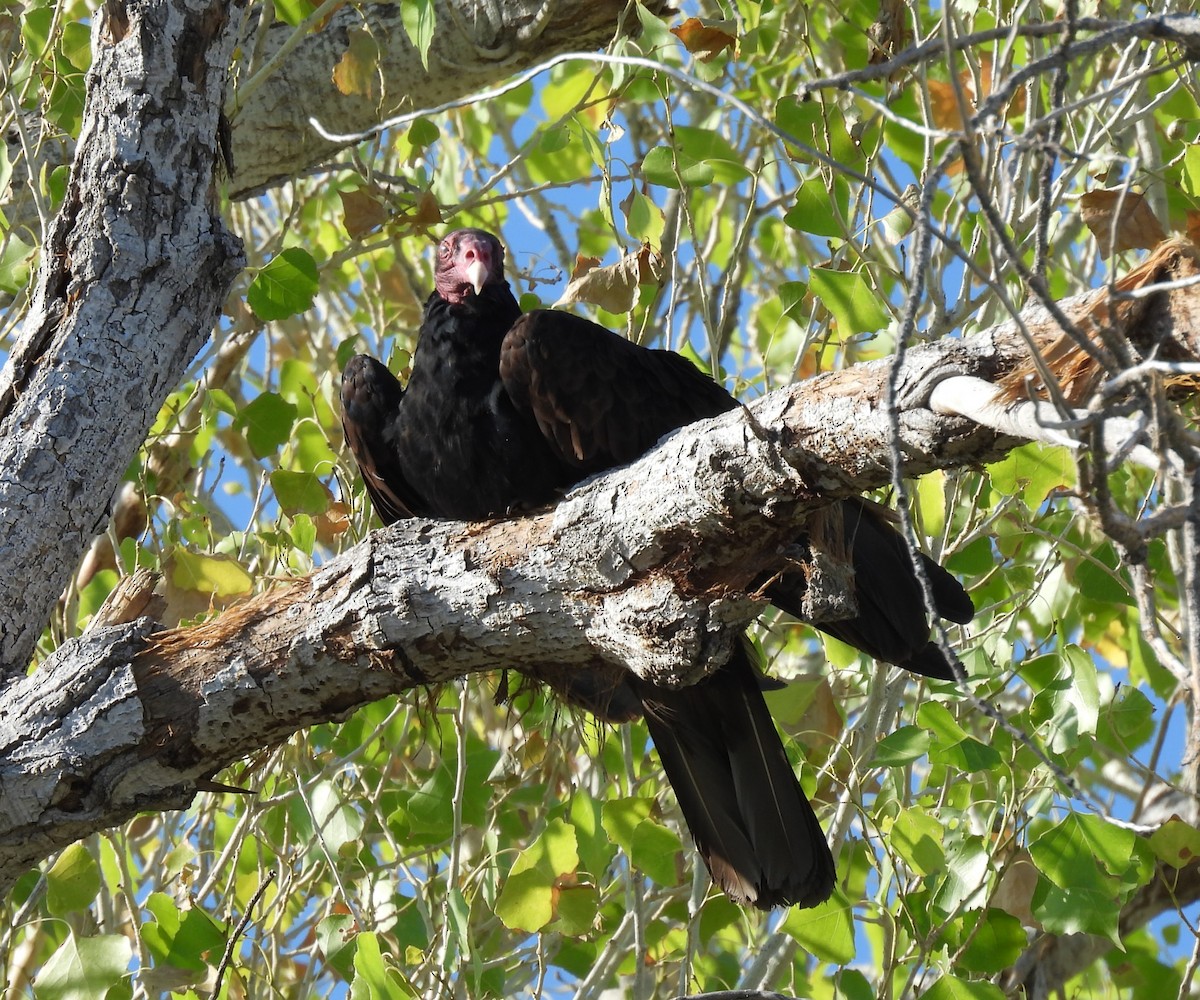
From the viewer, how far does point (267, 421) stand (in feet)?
10.1

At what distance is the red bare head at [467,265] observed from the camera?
315 cm

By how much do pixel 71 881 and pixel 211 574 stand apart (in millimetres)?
637

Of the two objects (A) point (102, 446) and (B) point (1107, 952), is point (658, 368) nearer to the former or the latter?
(A) point (102, 446)

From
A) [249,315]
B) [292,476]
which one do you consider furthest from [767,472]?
[249,315]

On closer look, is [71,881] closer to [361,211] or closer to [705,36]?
[361,211]

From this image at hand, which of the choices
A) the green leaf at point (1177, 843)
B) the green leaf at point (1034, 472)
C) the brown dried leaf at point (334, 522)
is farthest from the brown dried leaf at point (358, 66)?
the green leaf at point (1177, 843)

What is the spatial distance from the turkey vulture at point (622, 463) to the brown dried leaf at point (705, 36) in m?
0.67

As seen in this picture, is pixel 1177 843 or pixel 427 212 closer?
pixel 1177 843

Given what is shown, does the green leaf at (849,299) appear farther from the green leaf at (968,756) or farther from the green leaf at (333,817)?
the green leaf at (333,817)

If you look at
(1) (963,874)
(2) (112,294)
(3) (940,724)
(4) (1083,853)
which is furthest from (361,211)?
(4) (1083,853)

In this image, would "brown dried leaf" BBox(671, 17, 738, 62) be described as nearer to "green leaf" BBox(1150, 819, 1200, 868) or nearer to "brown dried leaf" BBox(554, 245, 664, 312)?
"brown dried leaf" BBox(554, 245, 664, 312)

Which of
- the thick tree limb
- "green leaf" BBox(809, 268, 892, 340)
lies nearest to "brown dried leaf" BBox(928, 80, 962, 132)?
"green leaf" BBox(809, 268, 892, 340)

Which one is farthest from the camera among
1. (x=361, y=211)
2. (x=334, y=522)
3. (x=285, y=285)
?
(x=334, y=522)

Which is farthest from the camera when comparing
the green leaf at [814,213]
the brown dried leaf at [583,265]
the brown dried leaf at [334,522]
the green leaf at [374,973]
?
the brown dried leaf at [334,522]
